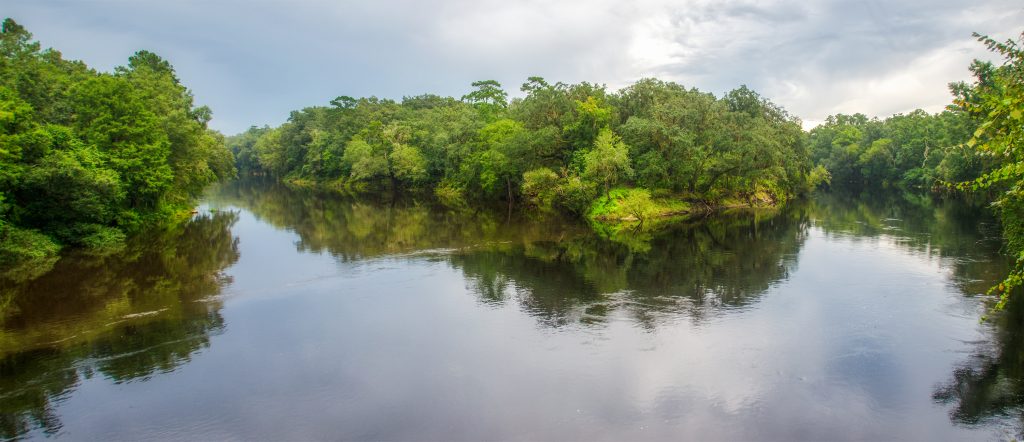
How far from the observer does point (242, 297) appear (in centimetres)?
2347

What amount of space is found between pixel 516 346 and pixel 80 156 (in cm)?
2960

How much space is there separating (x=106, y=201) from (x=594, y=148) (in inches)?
1457

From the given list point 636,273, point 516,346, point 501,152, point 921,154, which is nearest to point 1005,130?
point 516,346

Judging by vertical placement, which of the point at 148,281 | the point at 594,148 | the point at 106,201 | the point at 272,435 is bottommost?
the point at 272,435

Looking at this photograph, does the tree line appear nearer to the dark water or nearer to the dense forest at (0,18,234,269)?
the dark water

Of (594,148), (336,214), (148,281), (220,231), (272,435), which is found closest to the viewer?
(272,435)

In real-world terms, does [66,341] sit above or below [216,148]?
below

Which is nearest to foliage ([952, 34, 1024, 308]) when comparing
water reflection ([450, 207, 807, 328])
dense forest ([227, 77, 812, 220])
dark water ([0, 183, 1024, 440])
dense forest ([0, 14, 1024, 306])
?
dense forest ([0, 14, 1024, 306])

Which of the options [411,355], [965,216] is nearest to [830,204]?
[965,216]

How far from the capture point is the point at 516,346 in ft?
57.1

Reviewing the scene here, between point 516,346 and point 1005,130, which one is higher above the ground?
A: point 1005,130

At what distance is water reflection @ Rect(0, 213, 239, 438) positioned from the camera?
14.6 meters

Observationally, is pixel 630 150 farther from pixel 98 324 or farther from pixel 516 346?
pixel 98 324

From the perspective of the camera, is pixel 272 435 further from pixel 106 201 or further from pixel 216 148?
pixel 216 148
